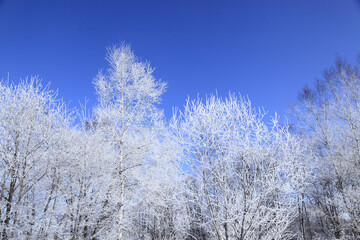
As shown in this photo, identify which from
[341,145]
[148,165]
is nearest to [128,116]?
[148,165]

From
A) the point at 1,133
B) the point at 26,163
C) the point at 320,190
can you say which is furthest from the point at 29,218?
the point at 320,190

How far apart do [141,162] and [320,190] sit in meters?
11.5

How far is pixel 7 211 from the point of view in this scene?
470cm

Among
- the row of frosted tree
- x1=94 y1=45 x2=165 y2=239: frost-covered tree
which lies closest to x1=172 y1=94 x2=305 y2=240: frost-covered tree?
the row of frosted tree

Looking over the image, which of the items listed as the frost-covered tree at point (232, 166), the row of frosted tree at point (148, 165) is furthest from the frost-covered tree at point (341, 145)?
the frost-covered tree at point (232, 166)

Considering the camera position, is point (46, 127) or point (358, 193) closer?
point (46, 127)

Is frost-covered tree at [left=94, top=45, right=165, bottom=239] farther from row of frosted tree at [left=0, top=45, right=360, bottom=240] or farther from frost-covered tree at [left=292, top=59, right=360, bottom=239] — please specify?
frost-covered tree at [left=292, top=59, right=360, bottom=239]

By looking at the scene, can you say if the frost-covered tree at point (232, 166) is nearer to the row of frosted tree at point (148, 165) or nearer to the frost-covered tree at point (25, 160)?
the row of frosted tree at point (148, 165)

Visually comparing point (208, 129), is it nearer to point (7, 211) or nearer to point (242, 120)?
point (242, 120)

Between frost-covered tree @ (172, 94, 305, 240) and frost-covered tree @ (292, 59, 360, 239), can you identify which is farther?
frost-covered tree @ (292, 59, 360, 239)

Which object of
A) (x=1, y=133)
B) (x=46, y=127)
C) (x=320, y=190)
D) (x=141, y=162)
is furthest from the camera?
(x=320, y=190)

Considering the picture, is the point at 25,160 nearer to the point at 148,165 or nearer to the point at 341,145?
the point at 148,165

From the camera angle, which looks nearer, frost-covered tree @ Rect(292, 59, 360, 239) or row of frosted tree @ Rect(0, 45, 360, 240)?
row of frosted tree @ Rect(0, 45, 360, 240)

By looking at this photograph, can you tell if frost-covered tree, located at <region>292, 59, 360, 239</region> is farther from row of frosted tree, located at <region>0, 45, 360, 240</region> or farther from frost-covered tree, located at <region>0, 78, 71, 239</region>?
frost-covered tree, located at <region>0, 78, 71, 239</region>
